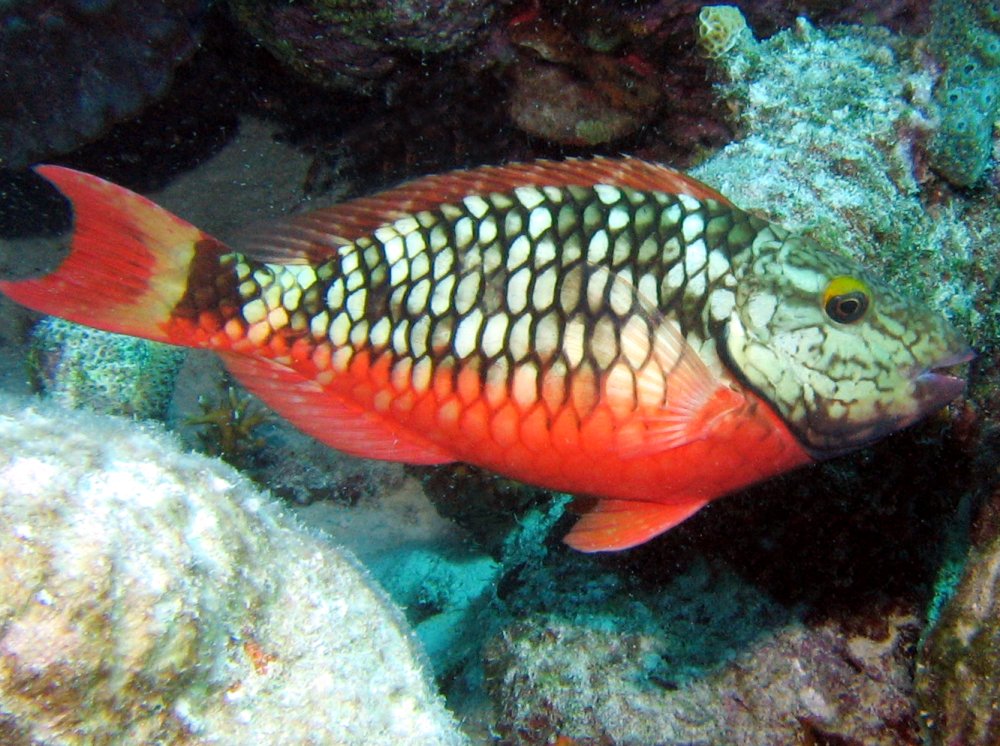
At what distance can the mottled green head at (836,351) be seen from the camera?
2379mm

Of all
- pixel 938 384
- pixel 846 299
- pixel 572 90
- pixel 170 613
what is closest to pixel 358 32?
pixel 572 90

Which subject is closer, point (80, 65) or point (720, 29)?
point (720, 29)

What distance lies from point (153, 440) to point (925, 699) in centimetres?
282

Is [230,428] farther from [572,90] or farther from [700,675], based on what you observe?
[700,675]

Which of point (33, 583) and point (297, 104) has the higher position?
point (297, 104)

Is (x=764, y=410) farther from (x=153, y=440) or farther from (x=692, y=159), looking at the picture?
(x=692, y=159)

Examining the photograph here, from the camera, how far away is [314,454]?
6270 millimetres

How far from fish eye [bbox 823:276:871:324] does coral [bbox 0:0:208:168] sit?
533cm

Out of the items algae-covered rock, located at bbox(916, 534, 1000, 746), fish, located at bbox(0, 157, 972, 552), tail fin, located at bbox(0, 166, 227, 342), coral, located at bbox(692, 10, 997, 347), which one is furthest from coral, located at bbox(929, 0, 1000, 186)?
tail fin, located at bbox(0, 166, 227, 342)

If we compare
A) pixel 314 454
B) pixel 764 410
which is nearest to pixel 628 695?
pixel 764 410

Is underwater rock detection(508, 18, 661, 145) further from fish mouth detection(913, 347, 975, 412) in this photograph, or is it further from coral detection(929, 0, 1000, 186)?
fish mouth detection(913, 347, 975, 412)

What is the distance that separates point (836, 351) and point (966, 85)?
9.20 ft

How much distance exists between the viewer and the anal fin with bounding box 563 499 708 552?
2572mm

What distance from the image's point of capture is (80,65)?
536 centimetres
